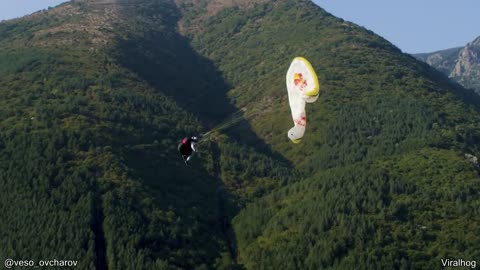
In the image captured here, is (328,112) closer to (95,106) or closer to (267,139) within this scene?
(267,139)

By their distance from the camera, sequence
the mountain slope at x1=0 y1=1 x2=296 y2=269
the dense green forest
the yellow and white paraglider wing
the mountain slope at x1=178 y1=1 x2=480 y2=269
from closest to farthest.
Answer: the yellow and white paraglider wing < the mountain slope at x1=0 y1=1 x2=296 y2=269 < the mountain slope at x1=178 y1=1 x2=480 y2=269 < the dense green forest

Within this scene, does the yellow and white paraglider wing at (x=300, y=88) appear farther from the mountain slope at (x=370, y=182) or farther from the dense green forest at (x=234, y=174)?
the dense green forest at (x=234, y=174)

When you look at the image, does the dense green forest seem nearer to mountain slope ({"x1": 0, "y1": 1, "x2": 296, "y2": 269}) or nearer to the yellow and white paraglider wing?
mountain slope ({"x1": 0, "y1": 1, "x2": 296, "y2": 269})

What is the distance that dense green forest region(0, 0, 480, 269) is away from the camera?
10331 cm

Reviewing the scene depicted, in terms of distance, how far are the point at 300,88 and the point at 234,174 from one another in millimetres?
84616

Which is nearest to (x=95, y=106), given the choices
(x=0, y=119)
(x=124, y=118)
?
(x=124, y=118)

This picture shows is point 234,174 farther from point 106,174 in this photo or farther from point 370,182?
point 370,182

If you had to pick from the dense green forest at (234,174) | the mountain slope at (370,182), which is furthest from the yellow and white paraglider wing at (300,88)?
the dense green forest at (234,174)

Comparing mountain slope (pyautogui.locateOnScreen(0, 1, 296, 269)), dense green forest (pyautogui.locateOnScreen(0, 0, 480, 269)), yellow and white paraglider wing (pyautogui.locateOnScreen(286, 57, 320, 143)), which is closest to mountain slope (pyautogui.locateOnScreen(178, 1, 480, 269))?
dense green forest (pyautogui.locateOnScreen(0, 0, 480, 269))

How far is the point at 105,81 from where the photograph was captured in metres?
172

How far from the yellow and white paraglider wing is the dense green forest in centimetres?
4329

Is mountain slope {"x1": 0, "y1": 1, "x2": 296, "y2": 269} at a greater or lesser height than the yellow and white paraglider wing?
greater

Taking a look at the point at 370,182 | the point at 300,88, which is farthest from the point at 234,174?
the point at 300,88

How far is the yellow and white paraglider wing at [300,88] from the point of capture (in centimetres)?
5619
